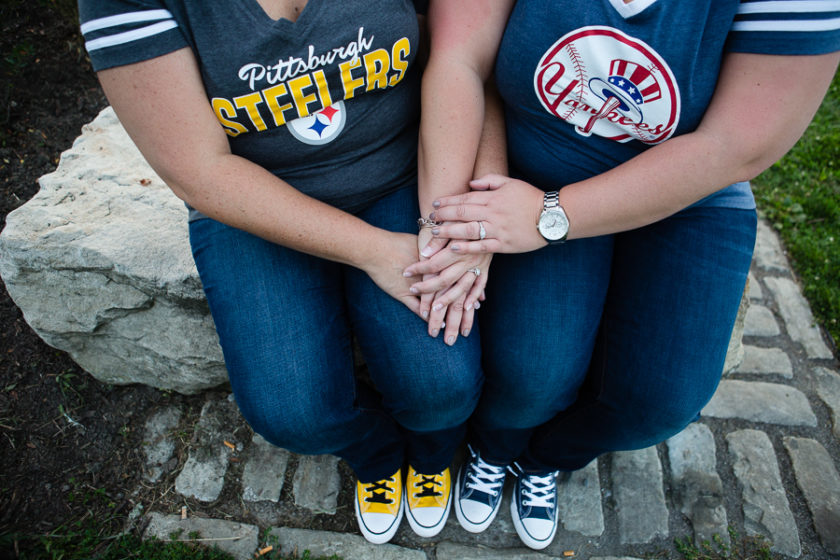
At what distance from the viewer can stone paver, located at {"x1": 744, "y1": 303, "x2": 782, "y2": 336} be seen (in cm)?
295

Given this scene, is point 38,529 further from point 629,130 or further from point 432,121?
point 629,130

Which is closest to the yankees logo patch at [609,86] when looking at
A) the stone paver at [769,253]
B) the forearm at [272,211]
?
the forearm at [272,211]

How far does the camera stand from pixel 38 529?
2.23 metres

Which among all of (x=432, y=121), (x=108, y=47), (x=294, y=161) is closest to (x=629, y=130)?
(x=432, y=121)

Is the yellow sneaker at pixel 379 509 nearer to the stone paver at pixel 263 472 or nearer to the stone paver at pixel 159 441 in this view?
the stone paver at pixel 263 472

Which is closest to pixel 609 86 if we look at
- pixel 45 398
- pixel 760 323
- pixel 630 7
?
pixel 630 7

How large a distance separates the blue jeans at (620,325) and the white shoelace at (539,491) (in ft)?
1.24

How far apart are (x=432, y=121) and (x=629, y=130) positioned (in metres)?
0.63

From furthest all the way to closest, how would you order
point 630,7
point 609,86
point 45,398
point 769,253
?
point 769,253, point 45,398, point 609,86, point 630,7

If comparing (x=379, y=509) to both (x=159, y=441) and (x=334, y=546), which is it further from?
(x=159, y=441)

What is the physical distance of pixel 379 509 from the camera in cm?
225

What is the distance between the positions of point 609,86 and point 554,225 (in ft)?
1.43

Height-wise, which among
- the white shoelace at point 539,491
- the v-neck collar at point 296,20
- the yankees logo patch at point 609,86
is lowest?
the white shoelace at point 539,491

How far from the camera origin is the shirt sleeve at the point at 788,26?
1.29 metres
